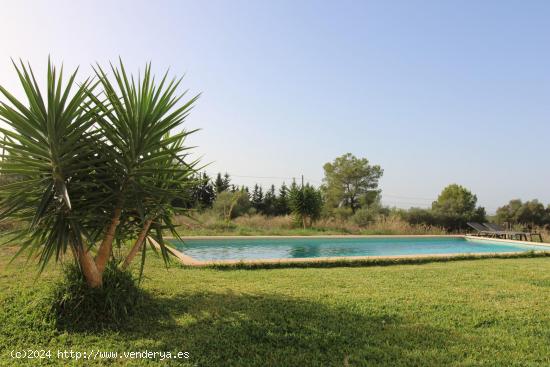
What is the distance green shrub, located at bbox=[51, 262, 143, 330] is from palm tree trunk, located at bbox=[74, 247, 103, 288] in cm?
6

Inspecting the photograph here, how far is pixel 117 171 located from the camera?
141 inches

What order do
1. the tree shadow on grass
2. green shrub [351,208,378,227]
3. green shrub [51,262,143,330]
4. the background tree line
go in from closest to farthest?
1. the tree shadow on grass
2. green shrub [51,262,143,330]
3. the background tree line
4. green shrub [351,208,378,227]

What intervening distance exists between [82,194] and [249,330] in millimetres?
2089

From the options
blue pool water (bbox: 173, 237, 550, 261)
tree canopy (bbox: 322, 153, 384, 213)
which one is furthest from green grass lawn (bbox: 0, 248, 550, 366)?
tree canopy (bbox: 322, 153, 384, 213)

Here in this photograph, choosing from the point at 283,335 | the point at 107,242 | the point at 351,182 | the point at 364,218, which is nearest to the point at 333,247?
the point at 364,218

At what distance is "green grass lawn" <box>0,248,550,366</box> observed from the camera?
2.87m

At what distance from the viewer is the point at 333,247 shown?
14.5 metres

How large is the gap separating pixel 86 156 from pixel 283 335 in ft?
8.37

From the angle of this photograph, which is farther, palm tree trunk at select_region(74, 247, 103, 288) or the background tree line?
the background tree line

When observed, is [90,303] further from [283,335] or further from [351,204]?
[351,204]

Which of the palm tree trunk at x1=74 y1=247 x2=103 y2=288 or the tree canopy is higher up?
the tree canopy

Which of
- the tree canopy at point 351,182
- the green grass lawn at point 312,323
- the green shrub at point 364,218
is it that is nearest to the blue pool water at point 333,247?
the green shrub at point 364,218

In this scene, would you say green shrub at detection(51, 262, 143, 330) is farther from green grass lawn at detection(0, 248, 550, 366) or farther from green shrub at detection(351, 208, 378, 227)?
green shrub at detection(351, 208, 378, 227)

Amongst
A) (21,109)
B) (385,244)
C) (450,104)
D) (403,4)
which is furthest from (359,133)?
(21,109)
